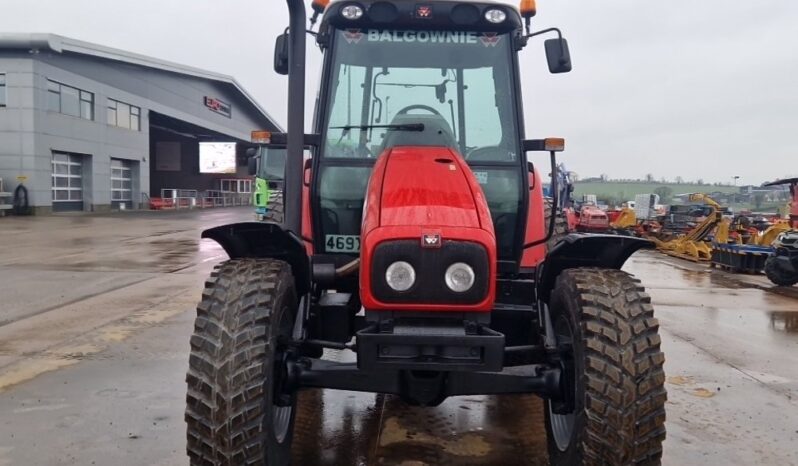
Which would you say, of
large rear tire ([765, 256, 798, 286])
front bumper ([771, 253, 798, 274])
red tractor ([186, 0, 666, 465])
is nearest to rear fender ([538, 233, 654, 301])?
red tractor ([186, 0, 666, 465])

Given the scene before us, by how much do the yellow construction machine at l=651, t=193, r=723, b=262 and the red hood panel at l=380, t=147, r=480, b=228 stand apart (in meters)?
13.4

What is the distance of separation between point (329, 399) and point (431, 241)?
2310 mm

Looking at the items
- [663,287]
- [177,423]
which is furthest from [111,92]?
[177,423]

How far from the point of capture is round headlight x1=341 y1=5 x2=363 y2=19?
153 inches

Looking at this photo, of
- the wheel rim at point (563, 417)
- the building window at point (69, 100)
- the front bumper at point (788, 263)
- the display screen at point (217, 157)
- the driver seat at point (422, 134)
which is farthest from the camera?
the display screen at point (217, 157)

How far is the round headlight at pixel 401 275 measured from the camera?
2.87 metres

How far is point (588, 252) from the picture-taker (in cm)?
336

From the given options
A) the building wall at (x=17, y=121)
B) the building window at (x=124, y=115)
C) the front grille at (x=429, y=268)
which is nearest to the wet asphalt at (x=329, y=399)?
the front grille at (x=429, y=268)

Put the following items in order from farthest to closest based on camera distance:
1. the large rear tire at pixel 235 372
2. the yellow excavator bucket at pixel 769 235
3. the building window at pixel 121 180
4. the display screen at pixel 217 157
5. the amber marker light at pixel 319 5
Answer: the display screen at pixel 217 157, the building window at pixel 121 180, the yellow excavator bucket at pixel 769 235, the amber marker light at pixel 319 5, the large rear tire at pixel 235 372

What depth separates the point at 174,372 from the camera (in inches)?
209

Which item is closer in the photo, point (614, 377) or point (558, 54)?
point (614, 377)

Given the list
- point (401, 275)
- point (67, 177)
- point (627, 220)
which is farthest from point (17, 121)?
point (401, 275)

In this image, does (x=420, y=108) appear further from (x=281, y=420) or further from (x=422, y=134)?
(x=281, y=420)

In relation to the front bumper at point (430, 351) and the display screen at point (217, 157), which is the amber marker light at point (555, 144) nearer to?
the front bumper at point (430, 351)
